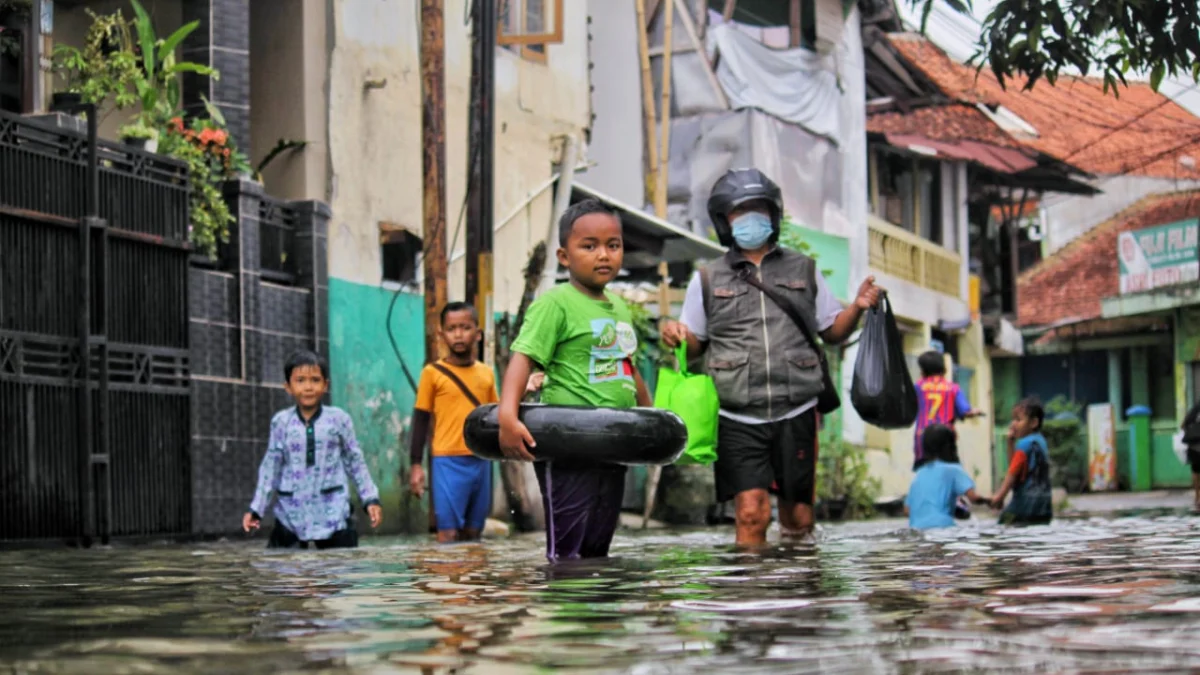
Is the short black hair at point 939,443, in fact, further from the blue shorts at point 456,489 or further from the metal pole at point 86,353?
the metal pole at point 86,353

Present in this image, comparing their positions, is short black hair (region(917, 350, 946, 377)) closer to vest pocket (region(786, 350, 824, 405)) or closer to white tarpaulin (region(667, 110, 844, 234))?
vest pocket (region(786, 350, 824, 405))

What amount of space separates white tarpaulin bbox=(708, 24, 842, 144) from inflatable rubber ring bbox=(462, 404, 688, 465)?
68.3 ft

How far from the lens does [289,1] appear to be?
59.8 feet

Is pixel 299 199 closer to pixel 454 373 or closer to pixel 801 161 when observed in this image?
pixel 454 373

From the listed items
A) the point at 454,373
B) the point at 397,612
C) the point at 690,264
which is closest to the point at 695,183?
the point at 690,264

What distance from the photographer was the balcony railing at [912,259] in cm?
3244

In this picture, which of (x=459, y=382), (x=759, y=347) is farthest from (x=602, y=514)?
(x=459, y=382)

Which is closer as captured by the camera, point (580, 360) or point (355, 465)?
point (580, 360)

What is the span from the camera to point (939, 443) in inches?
485

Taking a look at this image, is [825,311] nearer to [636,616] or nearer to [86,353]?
[636,616]

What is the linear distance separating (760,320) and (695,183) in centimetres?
1929

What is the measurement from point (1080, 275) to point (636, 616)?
4040 cm

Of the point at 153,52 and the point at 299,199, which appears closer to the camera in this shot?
the point at 153,52

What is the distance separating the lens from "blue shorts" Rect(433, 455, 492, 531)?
11.4 m
